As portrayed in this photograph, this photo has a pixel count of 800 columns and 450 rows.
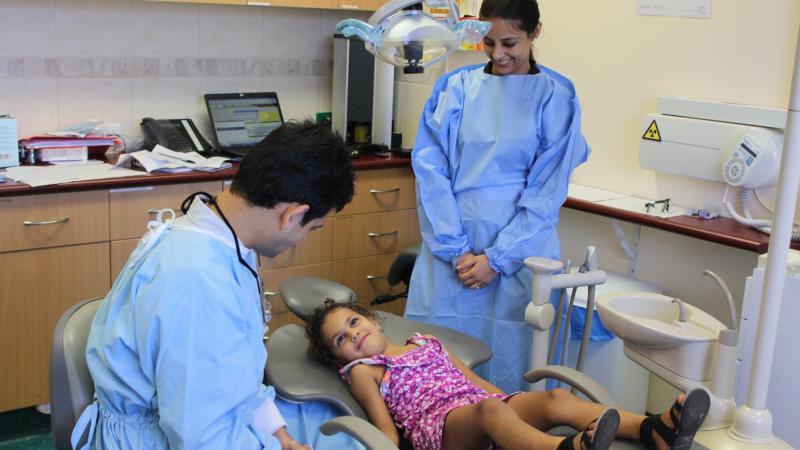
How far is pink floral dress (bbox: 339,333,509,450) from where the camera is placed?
2.13m

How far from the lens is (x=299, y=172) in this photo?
60.7 inches

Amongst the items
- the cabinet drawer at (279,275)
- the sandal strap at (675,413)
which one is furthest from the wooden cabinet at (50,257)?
the sandal strap at (675,413)

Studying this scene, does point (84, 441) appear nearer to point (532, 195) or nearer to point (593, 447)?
point (593, 447)

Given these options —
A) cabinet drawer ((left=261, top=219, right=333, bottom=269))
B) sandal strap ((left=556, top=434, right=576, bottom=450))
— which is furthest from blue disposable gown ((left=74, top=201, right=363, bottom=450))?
cabinet drawer ((left=261, top=219, right=333, bottom=269))

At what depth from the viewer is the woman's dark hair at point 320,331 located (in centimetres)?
225

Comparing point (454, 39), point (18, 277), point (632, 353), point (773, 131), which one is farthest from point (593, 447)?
point (18, 277)

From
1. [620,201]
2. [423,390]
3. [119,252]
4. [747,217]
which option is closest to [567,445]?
[423,390]

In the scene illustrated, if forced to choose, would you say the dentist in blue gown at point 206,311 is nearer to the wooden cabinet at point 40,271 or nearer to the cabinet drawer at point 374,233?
the wooden cabinet at point 40,271

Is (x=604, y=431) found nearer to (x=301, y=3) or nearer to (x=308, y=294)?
(x=308, y=294)

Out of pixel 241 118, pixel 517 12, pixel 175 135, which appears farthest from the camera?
pixel 241 118

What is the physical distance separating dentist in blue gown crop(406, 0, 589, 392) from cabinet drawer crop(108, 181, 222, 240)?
1089mm

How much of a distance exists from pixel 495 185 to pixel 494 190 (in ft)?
0.05

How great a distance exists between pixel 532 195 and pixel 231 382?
1.28 m

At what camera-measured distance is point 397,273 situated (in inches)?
124
